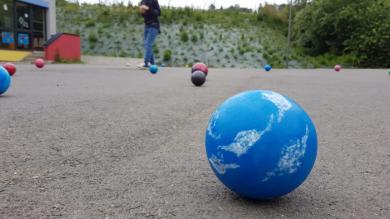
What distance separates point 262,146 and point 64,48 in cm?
1997

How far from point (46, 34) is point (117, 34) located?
567 cm

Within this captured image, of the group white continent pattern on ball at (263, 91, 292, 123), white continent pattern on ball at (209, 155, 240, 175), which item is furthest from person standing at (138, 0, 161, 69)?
white continent pattern on ball at (209, 155, 240, 175)

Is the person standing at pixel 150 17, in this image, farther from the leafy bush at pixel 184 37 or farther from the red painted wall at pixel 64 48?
the leafy bush at pixel 184 37

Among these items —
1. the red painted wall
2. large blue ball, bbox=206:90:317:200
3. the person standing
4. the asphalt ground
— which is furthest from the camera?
the red painted wall

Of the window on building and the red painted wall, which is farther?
the red painted wall

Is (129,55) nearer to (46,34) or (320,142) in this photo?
(46,34)

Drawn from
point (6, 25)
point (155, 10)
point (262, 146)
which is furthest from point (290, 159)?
point (6, 25)

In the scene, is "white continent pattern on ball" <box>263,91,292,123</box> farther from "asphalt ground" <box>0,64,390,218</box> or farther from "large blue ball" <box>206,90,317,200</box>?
"asphalt ground" <box>0,64,390,218</box>

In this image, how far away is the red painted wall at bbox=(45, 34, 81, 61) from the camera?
1986cm

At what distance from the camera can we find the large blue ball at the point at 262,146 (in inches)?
81.4

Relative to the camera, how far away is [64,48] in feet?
67.2

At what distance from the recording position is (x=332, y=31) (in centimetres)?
2961

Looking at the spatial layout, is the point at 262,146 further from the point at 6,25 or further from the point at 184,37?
the point at 184,37

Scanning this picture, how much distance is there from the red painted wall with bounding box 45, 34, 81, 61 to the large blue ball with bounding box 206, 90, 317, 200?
754 inches
